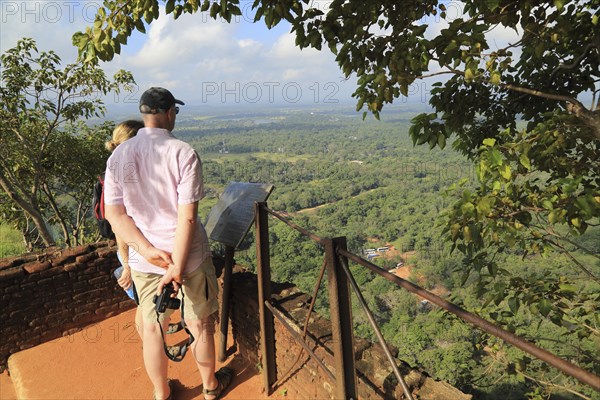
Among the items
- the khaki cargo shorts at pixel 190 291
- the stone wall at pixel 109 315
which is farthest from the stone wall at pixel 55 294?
the khaki cargo shorts at pixel 190 291

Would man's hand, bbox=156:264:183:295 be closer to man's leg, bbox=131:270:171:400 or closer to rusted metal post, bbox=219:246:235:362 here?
man's leg, bbox=131:270:171:400

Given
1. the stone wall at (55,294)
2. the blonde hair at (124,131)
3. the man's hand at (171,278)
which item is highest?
the blonde hair at (124,131)

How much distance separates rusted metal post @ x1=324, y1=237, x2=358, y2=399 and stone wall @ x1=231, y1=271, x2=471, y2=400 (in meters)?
0.38

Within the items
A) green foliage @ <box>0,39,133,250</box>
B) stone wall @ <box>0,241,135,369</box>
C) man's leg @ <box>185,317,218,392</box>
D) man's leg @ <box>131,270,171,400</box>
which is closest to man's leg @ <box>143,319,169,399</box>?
man's leg @ <box>131,270,171,400</box>

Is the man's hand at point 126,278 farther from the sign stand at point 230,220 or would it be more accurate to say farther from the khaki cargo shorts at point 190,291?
the sign stand at point 230,220

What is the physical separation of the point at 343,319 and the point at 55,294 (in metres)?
3.28

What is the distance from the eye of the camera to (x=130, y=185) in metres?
1.97

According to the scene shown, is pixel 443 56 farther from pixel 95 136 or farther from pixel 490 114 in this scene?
pixel 95 136

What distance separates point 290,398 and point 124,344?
1.76 metres

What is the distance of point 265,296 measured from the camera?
2725 millimetres

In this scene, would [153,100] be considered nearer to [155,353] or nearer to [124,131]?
[124,131]

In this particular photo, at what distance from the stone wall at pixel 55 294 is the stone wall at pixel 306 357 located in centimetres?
159

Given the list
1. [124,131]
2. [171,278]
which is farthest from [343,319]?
[124,131]

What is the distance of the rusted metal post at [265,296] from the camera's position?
2.54m
